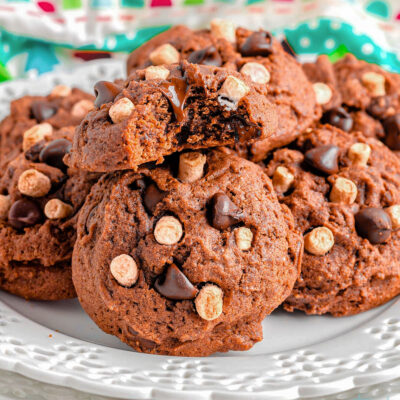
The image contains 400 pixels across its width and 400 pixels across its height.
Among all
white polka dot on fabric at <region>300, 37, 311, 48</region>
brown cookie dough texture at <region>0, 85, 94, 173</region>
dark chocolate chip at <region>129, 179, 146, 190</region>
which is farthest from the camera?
white polka dot on fabric at <region>300, 37, 311, 48</region>

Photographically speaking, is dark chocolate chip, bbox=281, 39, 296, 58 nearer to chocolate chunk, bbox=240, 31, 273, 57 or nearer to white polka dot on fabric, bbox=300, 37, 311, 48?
white polka dot on fabric, bbox=300, 37, 311, 48

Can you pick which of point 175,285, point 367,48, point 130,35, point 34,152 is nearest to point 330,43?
point 367,48

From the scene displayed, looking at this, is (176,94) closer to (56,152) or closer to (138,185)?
(138,185)

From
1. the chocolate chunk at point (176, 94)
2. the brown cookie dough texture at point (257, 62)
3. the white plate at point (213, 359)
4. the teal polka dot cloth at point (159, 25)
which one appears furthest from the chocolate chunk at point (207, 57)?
the teal polka dot cloth at point (159, 25)

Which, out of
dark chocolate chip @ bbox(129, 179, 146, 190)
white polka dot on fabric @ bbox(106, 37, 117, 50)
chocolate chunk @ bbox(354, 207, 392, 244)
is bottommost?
chocolate chunk @ bbox(354, 207, 392, 244)

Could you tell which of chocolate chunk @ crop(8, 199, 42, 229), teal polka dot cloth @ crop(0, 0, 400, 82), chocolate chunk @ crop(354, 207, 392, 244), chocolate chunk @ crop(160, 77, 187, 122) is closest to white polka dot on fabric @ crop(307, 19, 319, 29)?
teal polka dot cloth @ crop(0, 0, 400, 82)

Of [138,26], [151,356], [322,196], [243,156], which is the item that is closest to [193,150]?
[243,156]
